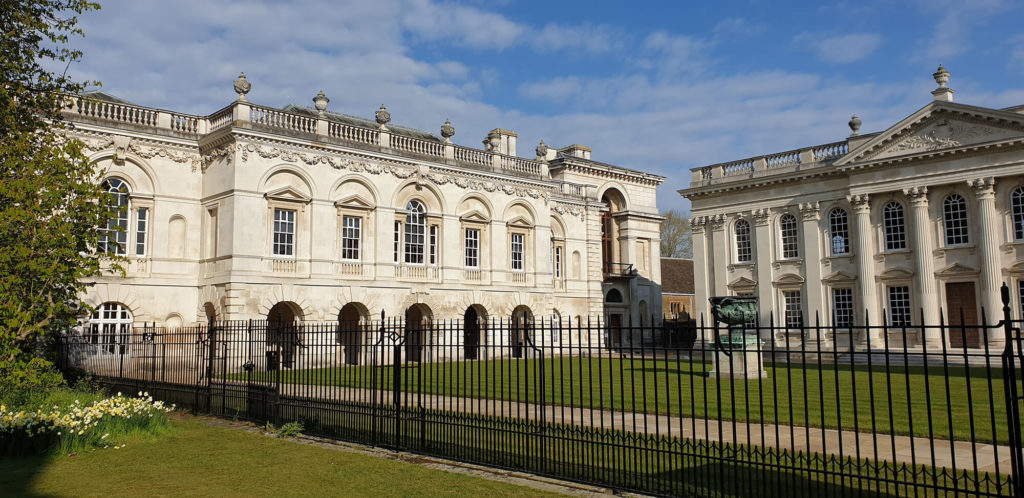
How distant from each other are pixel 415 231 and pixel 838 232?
70.5 feet

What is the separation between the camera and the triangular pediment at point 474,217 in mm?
34344

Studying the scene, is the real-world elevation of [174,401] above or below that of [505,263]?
below

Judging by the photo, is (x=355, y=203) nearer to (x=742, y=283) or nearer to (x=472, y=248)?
(x=472, y=248)

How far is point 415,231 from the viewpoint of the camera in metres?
32.9

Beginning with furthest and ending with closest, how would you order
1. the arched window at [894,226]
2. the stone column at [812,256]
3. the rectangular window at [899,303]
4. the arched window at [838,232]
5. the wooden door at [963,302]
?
the stone column at [812,256] < the arched window at [838,232] < the arched window at [894,226] < the rectangular window at [899,303] < the wooden door at [963,302]

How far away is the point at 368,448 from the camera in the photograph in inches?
446

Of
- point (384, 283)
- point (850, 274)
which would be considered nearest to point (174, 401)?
point (384, 283)

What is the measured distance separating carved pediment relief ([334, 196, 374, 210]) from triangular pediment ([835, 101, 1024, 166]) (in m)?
22.9

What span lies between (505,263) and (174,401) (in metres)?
21.5

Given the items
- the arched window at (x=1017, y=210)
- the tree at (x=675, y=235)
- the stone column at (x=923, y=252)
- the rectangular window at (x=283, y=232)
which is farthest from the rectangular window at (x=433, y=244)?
the tree at (x=675, y=235)

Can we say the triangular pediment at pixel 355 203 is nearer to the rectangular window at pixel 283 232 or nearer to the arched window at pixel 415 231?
the rectangular window at pixel 283 232

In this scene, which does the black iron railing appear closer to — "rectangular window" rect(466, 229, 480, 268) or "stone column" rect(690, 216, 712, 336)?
"rectangular window" rect(466, 229, 480, 268)

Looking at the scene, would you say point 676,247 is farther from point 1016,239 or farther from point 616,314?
point 1016,239

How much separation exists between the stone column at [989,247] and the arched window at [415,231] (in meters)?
24.6
